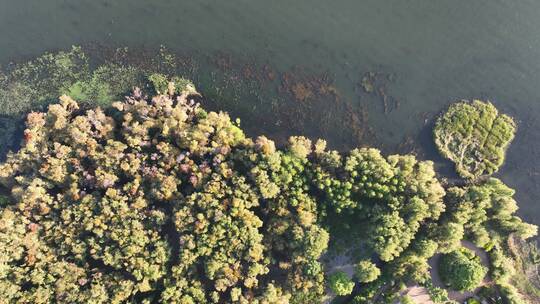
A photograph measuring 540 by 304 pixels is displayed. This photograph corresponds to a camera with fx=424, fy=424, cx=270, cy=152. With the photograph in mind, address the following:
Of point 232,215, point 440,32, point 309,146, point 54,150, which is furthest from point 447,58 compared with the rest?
point 54,150

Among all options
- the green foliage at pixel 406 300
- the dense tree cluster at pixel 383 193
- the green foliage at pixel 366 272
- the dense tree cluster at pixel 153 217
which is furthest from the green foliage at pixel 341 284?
the green foliage at pixel 406 300

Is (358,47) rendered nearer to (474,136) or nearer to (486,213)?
(474,136)

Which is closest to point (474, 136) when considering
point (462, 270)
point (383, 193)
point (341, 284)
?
point (383, 193)

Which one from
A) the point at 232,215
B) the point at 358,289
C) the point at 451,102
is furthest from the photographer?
the point at 451,102

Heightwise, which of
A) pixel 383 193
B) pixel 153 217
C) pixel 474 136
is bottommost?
pixel 153 217

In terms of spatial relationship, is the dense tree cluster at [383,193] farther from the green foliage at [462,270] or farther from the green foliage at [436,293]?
the green foliage at [462,270]

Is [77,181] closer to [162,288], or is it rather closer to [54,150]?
[54,150]
